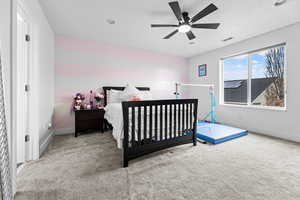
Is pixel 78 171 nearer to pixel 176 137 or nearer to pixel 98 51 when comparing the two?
pixel 176 137

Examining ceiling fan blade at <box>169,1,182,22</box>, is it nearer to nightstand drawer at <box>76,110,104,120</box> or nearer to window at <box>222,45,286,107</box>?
nightstand drawer at <box>76,110,104,120</box>

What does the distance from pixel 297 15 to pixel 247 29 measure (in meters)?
0.72

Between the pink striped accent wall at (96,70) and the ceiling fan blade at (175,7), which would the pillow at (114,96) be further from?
the ceiling fan blade at (175,7)

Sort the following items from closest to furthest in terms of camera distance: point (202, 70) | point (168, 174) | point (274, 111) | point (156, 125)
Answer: point (168, 174), point (156, 125), point (274, 111), point (202, 70)

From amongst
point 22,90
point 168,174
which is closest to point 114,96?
point 22,90

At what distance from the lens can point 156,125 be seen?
1919mm

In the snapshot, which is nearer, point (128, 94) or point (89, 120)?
point (89, 120)

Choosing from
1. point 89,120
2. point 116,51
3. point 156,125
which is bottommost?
point 89,120

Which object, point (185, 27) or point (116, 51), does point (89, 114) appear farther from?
point (185, 27)

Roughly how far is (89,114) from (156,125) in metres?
1.85

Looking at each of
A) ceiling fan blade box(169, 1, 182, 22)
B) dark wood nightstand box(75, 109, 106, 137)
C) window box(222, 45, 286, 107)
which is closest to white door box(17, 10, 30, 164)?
Answer: dark wood nightstand box(75, 109, 106, 137)

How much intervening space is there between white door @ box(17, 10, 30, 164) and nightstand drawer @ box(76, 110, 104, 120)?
109cm

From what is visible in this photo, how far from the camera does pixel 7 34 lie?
1.14m

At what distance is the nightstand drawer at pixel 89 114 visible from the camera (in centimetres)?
286
